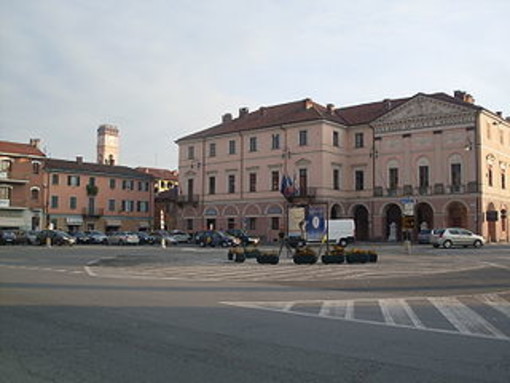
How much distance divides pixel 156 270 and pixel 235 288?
8147 millimetres

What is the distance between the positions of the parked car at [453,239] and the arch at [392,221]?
1310 centimetres

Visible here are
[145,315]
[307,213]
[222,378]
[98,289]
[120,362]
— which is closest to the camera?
[222,378]

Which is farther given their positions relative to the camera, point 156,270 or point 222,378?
point 156,270

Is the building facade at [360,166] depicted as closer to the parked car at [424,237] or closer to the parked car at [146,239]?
the parked car at [424,237]

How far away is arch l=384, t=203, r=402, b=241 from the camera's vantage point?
58.5 meters

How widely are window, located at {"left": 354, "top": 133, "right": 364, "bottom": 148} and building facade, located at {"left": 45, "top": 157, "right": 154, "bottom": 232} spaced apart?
35220 millimetres

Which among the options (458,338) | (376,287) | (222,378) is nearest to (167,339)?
(222,378)

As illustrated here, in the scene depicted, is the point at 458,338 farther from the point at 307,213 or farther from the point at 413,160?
the point at 413,160

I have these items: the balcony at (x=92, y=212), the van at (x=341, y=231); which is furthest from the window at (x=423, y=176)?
the balcony at (x=92, y=212)

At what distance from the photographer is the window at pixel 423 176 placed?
5722 cm

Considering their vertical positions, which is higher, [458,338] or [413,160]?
[413,160]

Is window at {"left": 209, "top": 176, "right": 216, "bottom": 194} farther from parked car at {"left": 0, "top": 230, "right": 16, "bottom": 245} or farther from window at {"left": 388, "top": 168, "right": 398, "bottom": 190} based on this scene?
parked car at {"left": 0, "top": 230, "right": 16, "bottom": 245}

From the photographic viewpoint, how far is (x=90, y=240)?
6012 centimetres

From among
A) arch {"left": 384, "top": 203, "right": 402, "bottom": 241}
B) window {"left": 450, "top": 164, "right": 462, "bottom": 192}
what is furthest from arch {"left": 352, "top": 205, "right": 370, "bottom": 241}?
window {"left": 450, "top": 164, "right": 462, "bottom": 192}
